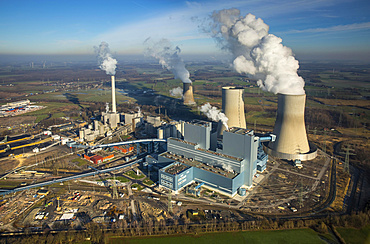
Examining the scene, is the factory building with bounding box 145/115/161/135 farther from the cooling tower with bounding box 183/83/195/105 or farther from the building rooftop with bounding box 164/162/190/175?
the cooling tower with bounding box 183/83/195/105

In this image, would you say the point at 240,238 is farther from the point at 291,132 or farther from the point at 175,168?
the point at 291,132

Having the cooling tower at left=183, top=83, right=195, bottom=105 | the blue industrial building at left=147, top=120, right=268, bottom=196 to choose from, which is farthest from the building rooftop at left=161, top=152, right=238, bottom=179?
the cooling tower at left=183, top=83, right=195, bottom=105

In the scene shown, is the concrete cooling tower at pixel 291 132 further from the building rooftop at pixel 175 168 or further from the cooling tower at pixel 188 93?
the cooling tower at pixel 188 93

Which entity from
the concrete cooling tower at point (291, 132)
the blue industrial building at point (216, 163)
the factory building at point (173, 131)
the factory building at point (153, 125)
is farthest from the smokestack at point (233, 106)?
the factory building at point (153, 125)

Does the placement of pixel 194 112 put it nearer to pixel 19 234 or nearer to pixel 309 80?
pixel 19 234

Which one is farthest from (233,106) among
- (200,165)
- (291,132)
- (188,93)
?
(188,93)

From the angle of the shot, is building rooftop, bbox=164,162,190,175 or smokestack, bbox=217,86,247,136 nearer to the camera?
building rooftop, bbox=164,162,190,175

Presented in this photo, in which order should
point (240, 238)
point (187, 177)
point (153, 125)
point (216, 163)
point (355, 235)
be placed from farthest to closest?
1. point (153, 125)
2. point (216, 163)
3. point (187, 177)
4. point (355, 235)
5. point (240, 238)
